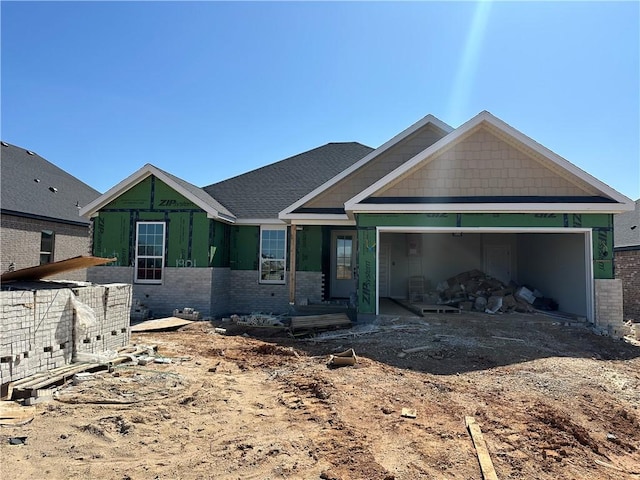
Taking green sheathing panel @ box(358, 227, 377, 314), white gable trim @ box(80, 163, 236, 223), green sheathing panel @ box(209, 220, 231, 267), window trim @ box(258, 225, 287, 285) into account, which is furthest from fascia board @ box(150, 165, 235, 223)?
green sheathing panel @ box(358, 227, 377, 314)

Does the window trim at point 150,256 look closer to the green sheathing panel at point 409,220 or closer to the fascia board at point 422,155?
the fascia board at point 422,155

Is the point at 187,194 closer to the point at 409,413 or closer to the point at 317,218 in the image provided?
the point at 317,218

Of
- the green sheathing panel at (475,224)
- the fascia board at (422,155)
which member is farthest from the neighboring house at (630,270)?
the fascia board at (422,155)

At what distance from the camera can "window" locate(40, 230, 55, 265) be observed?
17.7m

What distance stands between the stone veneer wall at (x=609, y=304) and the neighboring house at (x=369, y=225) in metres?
0.05

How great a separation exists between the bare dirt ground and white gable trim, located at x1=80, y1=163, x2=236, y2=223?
6.07 metres

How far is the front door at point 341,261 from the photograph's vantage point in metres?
15.7

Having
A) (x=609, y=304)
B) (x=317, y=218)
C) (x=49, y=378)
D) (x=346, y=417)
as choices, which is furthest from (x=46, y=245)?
(x=609, y=304)

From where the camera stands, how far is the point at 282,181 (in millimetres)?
17922

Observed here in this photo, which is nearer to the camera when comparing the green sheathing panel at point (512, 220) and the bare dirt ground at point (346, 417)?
the bare dirt ground at point (346, 417)

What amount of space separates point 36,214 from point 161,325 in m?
9.90

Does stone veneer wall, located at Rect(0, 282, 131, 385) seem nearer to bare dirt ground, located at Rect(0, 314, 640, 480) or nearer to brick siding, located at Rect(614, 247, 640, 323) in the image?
bare dirt ground, located at Rect(0, 314, 640, 480)

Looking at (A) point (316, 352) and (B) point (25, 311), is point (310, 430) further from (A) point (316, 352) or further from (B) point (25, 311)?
(B) point (25, 311)

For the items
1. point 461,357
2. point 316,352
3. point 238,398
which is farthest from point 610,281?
point 238,398
